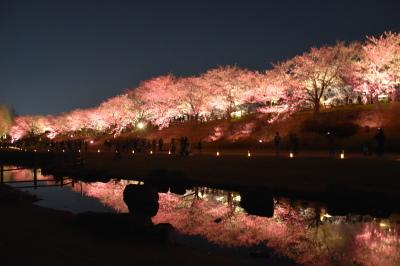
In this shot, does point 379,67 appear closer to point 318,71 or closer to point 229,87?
point 318,71

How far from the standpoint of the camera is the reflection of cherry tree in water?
12.4 metres

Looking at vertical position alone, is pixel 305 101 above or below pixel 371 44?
below

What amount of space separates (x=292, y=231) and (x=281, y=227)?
1.98 ft

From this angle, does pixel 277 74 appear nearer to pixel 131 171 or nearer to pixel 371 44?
pixel 371 44

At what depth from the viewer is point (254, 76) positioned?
66562 millimetres

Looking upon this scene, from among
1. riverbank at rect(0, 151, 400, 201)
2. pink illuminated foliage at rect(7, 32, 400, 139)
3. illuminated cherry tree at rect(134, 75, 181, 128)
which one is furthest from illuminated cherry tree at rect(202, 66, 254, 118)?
riverbank at rect(0, 151, 400, 201)

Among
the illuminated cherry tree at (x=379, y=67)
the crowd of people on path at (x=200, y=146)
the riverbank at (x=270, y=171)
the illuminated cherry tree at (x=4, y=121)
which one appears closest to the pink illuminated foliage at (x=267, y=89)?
the illuminated cherry tree at (x=379, y=67)

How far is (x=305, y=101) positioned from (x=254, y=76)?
11612mm

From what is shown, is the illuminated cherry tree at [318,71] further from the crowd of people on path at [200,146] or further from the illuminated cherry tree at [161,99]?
the illuminated cherry tree at [161,99]

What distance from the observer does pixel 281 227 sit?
15.7m

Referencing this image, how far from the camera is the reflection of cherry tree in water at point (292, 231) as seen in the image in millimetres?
12391

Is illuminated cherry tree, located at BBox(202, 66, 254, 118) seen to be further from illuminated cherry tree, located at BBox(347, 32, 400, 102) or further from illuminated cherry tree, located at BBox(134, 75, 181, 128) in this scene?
illuminated cherry tree, located at BBox(347, 32, 400, 102)

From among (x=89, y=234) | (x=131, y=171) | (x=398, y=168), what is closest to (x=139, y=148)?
(x=131, y=171)

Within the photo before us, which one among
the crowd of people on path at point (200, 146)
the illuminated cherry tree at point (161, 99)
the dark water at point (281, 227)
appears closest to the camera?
the dark water at point (281, 227)
